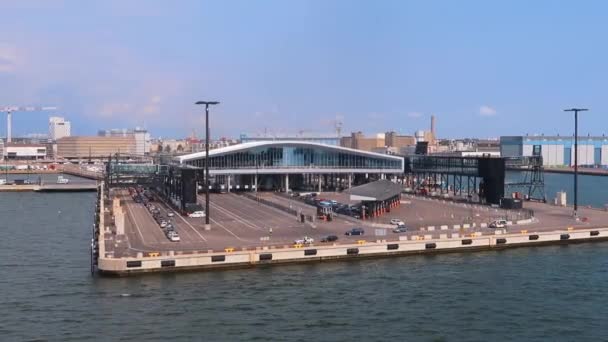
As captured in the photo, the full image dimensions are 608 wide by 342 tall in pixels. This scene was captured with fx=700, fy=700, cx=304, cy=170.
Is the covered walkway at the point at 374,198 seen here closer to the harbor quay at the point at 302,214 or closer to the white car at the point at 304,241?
the harbor quay at the point at 302,214

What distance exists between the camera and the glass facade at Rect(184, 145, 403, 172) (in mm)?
80062

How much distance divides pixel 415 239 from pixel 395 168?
42825 millimetres

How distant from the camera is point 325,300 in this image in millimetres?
30469

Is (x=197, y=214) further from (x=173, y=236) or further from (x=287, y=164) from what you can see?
(x=287, y=164)

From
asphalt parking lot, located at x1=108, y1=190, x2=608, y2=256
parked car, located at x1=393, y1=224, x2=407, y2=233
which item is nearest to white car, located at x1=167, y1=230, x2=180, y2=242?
asphalt parking lot, located at x1=108, y1=190, x2=608, y2=256

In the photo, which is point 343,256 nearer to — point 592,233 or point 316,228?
point 316,228

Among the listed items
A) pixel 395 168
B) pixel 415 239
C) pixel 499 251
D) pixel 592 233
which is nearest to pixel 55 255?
pixel 415 239

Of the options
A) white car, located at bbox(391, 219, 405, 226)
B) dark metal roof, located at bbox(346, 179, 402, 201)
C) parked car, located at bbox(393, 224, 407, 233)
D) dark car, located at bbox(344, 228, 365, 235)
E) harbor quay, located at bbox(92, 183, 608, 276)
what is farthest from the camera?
dark metal roof, located at bbox(346, 179, 402, 201)

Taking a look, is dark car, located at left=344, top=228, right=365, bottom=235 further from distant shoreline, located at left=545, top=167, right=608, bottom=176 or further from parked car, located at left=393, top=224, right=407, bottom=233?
distant shoreline, located at left=545, top=167, right=608, bottom=176

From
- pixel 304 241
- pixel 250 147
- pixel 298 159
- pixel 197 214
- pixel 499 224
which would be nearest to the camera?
pixel 304 241

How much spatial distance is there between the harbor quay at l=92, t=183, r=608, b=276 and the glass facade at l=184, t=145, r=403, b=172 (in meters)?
17.5

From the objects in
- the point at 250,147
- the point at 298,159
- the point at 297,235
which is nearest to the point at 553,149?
the point at 298,159

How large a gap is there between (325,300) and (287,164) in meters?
52.4

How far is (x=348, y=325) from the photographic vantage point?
1058 inches
